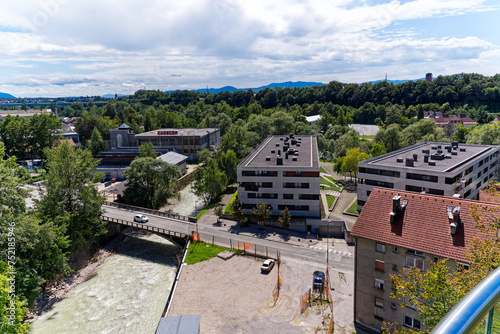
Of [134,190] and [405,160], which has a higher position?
[405,160]

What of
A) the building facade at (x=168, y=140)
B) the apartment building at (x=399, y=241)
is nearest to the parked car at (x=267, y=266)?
the apartment building at (x=399, y=241)

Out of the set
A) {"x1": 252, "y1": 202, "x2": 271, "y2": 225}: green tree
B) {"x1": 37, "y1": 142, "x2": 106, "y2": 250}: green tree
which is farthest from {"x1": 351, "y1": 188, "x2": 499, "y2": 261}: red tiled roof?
{"x1": 37, "y1": 142, "x2": 106, "y2": 250}: green tree

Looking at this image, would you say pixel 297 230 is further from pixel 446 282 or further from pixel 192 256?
pixel 446 282

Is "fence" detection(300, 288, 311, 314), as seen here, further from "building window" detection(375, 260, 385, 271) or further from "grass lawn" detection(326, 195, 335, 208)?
"grass lawn" detection(326, 195, 335, 208)

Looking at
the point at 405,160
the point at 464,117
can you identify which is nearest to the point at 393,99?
the point at 464,117

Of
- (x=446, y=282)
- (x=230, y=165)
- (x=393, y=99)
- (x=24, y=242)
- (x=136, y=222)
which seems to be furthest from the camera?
(x=393, y=99)

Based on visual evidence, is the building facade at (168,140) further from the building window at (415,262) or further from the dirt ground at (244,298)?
the building window at (415,262)
